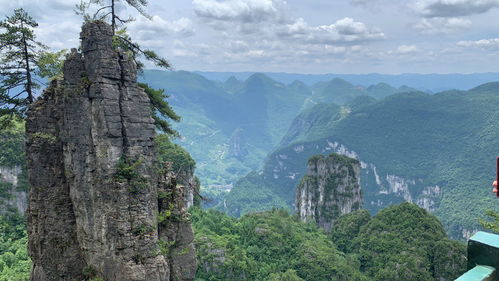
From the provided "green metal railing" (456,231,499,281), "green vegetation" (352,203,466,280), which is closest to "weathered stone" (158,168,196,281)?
"green metal railing" (456,231,499,281)

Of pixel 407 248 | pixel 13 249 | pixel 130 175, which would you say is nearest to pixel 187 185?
pixel 13 249

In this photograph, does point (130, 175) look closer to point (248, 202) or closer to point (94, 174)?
point (94, 174)

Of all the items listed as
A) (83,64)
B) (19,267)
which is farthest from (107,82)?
(19,267)

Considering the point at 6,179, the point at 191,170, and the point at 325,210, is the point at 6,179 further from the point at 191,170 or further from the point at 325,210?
the point at 325,210

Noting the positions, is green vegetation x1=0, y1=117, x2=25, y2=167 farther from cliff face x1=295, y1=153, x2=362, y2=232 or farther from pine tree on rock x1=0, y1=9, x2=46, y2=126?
cliff face x1=295, y1=153, x2=362, y2=232

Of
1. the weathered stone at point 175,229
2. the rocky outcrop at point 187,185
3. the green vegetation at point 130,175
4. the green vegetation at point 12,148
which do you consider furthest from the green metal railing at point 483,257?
the green vegetation at point 12,148

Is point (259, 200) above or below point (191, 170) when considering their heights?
below

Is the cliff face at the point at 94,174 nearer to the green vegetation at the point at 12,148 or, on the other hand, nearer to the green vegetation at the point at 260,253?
the green vegetation at the point at 260,253

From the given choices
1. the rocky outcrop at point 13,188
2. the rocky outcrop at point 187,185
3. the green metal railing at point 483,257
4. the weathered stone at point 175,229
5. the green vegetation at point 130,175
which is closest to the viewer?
the green metal railing at point 483,257
